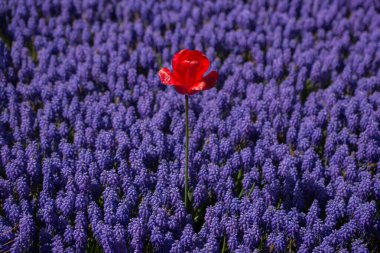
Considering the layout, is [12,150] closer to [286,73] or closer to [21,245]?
[21,245]

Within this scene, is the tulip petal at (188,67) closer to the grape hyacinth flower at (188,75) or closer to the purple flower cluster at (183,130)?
the grape hyacinth flower at (188,75)

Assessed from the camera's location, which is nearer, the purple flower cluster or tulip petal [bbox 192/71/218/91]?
tulip petal [bbox 192/71/218/91]

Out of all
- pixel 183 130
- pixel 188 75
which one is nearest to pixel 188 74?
pixel 188 75

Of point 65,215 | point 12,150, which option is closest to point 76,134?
point 12,150

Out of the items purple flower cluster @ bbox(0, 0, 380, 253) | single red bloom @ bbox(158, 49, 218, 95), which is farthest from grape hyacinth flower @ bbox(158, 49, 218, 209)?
purple flower cluster @ bbox(0, 0, 380, 253)

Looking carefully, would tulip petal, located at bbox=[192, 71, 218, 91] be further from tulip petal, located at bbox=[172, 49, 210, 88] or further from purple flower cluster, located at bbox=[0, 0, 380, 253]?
purple flower cluster, located at bbox=[0, 0, 380, 253]

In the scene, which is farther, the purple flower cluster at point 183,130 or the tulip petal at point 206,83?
the purple flower cluster at point 183,130

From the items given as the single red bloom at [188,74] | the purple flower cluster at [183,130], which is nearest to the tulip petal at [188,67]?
the single red bloom at [188,74]
